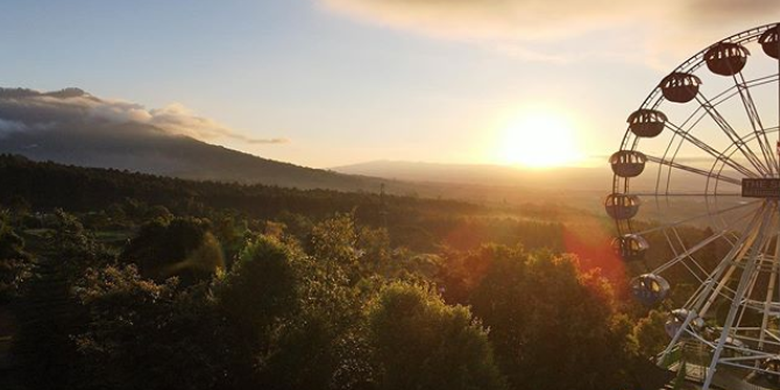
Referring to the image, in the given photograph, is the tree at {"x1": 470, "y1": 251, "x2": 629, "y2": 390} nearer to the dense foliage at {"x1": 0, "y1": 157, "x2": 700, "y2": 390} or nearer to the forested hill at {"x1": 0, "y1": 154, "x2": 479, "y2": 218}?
the dense foliage at {"x1": 0, "y1": 157, "x2": 700, "y2": 390}

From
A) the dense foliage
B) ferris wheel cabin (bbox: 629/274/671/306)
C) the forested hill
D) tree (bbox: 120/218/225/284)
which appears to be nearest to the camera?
the dense foliage

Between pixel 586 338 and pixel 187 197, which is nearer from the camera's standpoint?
pixel 586 338

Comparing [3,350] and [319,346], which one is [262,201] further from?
[319,346]

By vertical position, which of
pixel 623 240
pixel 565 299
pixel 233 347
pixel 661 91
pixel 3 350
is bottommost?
Answer: pixel 3 350

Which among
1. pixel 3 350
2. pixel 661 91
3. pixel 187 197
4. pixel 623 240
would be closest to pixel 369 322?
pixel 623 240

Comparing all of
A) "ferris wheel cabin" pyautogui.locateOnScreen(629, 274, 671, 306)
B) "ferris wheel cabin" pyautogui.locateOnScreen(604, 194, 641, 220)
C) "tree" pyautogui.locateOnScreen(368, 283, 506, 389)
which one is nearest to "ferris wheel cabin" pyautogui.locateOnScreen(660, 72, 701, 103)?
"ferris wheel cabin" pyautogui.locateOnScreen(604, 194, 641, 220)

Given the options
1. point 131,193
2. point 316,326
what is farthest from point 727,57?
point 131,193

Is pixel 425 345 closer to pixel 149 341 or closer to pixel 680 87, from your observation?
pixel 149 341

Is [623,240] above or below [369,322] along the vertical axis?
above
